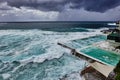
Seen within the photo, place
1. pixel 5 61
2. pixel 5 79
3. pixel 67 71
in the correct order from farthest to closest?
1. pixel 5 61
2. pixel 67 71
3. pixel 5 79

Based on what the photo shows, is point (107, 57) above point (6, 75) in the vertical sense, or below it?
above

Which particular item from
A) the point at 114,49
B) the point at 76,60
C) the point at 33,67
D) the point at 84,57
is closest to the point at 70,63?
the point at 76,60

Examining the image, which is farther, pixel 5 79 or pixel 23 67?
pixel 23 67

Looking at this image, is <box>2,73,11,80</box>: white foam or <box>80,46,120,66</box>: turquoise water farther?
<box>80,46,120,66</box>: turquoise water

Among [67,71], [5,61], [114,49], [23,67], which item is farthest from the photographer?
[114,49]

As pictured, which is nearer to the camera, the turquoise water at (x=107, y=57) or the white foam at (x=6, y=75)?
the white foam at (x=6, y=75)

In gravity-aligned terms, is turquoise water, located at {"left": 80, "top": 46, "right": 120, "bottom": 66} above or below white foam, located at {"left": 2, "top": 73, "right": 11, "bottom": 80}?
above

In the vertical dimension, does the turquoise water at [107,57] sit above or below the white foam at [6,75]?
above

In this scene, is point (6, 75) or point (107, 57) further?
point (107, 57)

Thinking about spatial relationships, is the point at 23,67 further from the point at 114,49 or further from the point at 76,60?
the point at 114,49
